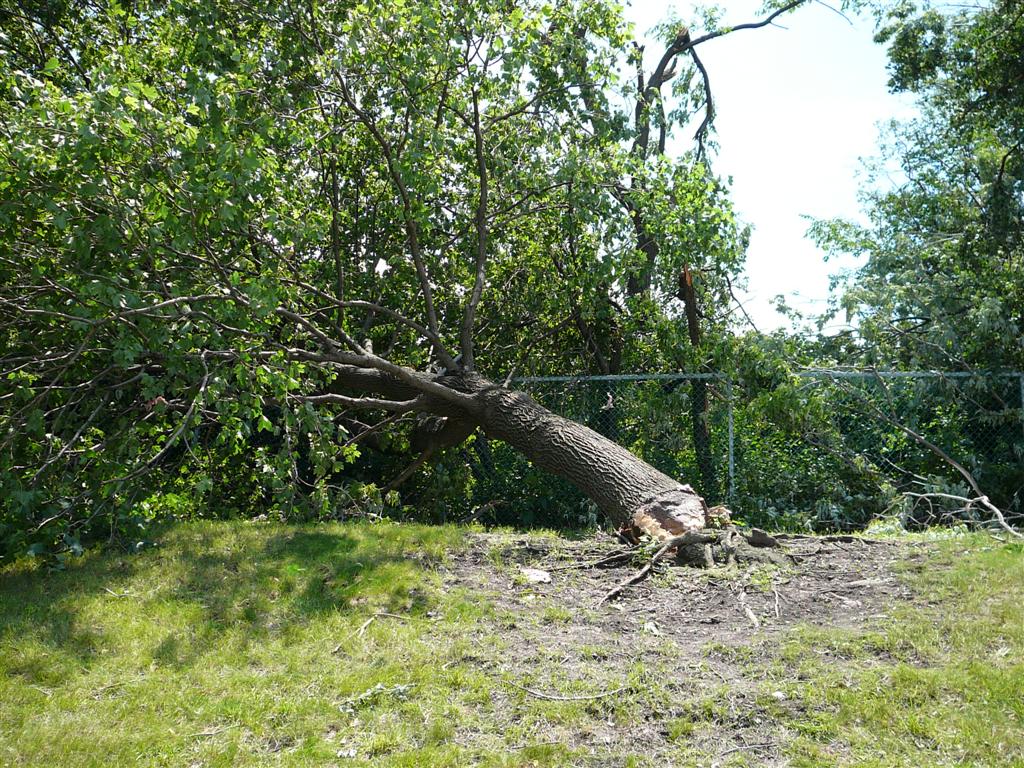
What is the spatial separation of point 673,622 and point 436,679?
1543 mm

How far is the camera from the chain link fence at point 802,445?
909 cm

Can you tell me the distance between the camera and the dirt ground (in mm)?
3781

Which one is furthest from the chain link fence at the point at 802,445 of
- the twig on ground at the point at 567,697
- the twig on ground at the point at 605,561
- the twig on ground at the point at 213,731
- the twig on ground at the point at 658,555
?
the twig on ground at the point at 213,731

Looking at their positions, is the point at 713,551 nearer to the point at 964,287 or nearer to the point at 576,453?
the point at 576,453

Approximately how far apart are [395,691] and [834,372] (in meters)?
6.44

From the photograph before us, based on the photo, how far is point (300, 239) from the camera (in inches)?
264

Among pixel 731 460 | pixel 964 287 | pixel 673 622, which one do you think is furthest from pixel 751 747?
Answer: pixel 964 287

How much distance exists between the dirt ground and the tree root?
115 mm

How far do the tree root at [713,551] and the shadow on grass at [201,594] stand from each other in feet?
5.48

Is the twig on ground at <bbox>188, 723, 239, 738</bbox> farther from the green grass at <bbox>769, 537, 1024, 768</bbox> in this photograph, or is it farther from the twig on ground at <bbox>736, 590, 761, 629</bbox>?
the twig on ground at <bbox>736, 590, 761, 629</bbox>

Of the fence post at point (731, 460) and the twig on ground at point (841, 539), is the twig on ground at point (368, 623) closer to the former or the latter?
the twig on ground at point (841, 539)

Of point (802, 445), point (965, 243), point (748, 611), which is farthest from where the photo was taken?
point (965, 243)

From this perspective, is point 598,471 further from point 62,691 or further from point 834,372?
point 62,691

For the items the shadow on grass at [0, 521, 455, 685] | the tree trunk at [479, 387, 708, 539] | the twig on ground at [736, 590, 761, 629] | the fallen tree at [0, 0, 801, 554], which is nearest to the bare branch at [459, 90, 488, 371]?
the fallen tree at [0, 0, 801, 554]
